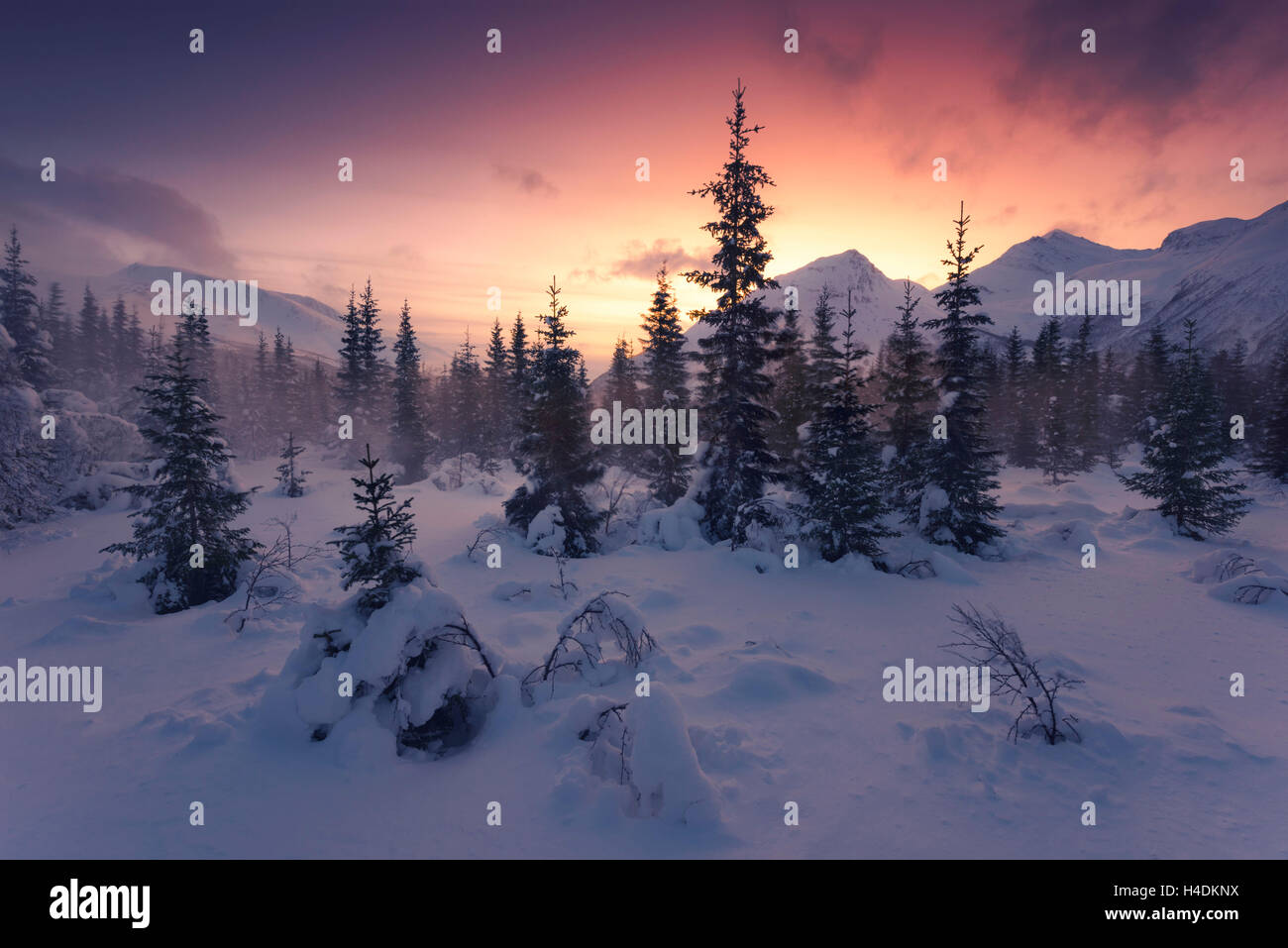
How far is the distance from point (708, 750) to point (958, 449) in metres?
15.4

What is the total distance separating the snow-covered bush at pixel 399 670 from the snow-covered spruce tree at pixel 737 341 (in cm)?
1093

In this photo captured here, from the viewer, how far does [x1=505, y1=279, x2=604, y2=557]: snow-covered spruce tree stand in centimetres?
1738

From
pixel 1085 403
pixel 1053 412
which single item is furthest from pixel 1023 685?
pixel 1085 403

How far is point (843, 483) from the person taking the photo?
46.6ft

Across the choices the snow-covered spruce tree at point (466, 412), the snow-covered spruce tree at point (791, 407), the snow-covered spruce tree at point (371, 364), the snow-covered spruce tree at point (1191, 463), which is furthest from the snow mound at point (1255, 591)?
the snow-covered spruce tree at point (371, 364)

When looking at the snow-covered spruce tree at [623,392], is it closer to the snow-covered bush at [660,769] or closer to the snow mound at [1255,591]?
the snow mound at [1255,591]

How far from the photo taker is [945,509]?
17.1 m

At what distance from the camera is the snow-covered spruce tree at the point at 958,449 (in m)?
16.9

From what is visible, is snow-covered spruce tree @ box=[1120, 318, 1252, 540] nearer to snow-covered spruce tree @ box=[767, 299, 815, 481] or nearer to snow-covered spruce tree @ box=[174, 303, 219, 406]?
snow-covered spruce tree @ box=[767, 299, 815, 481]

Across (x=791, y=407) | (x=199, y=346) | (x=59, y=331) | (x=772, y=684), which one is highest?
(x=59, y=331)

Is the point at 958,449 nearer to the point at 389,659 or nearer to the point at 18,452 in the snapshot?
the point at 389,659
